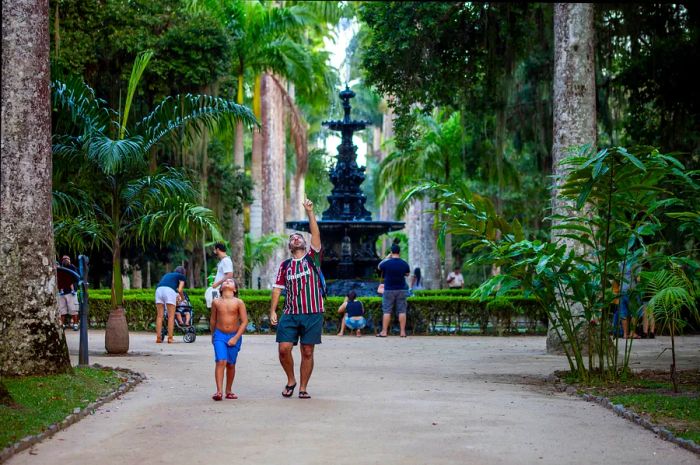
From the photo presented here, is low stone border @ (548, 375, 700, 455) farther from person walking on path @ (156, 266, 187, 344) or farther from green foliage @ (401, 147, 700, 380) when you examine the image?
person walking on path @ (156, 266, 187, 344)

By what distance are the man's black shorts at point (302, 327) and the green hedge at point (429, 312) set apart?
1307 cm

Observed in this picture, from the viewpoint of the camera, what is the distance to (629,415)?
10203 millimetres

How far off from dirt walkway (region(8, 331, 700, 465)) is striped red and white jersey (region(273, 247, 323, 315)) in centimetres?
94

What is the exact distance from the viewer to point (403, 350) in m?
19.4

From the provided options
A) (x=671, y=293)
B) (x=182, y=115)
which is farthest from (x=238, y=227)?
(x=671, y=293)

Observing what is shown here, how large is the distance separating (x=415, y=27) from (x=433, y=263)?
17524 millimetres

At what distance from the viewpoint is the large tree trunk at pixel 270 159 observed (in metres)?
41.4

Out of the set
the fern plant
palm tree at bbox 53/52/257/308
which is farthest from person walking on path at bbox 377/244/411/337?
the fern plant

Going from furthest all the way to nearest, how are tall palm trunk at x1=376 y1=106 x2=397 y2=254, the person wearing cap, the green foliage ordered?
1. tall palm trunk at x1=376 y1=106 x2=397 y2=254
2. the person wearing cap
3. the green foliage

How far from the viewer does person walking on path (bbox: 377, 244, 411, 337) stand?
23328 mm

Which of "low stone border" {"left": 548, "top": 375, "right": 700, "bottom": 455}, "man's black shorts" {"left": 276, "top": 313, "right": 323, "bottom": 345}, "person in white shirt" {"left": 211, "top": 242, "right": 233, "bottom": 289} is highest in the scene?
"person in white shirt" {"left": 211, "top": 242, "right": 233, "bottom": 289}

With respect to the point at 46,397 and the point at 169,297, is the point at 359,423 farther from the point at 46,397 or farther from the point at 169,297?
the point at 169,297

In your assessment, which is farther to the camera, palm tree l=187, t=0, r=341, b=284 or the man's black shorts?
palm tree l=187, t=0, r=341, b=284

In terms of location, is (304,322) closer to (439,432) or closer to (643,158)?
(439,432)
